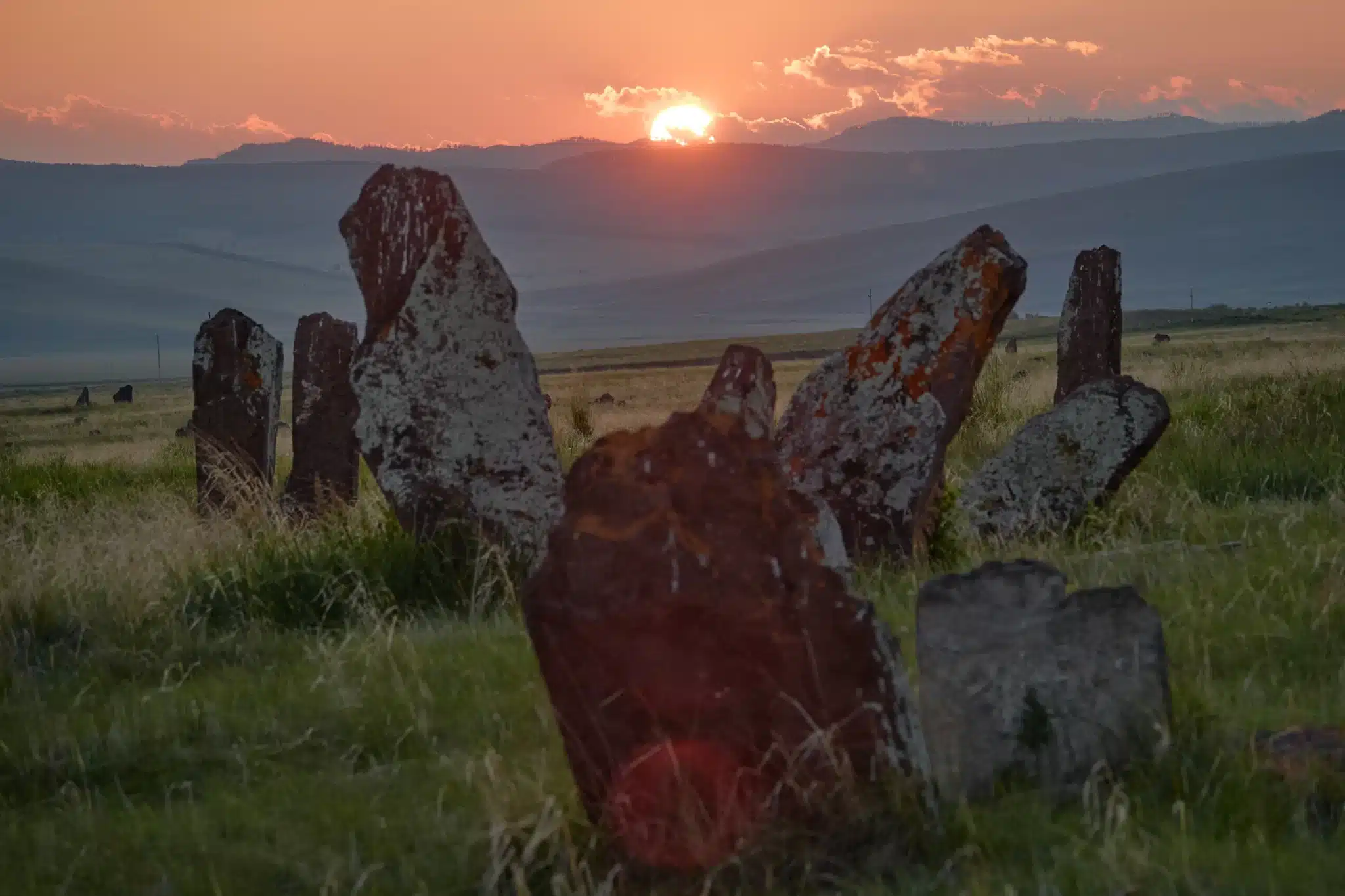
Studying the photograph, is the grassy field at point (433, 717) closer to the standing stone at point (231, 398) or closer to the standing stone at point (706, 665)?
the standing stone at point (706, 665)

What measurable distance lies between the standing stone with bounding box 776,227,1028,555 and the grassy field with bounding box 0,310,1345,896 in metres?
0.45

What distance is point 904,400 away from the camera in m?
8.78

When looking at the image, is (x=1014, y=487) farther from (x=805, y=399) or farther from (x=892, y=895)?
(x=892, y=895)

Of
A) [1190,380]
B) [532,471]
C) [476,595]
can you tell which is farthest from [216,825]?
[1190,380]

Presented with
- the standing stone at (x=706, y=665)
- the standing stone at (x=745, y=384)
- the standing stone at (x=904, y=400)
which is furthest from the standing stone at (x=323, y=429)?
the standing stone at (x=706, y=665)

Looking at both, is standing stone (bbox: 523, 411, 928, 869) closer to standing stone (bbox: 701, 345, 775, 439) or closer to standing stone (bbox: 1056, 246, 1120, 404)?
standing stone (bbox: 701, 345, 775, 439)

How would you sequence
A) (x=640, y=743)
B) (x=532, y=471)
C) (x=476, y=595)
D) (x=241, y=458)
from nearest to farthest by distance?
1. (x=640, y=743)
2. (x=476, y=595)
3. (x=532, y=471)
4. (x=241, y=458)

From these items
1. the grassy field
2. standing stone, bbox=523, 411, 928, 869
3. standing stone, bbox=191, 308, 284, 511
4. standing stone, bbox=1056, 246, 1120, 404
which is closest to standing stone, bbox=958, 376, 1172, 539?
the grassy field

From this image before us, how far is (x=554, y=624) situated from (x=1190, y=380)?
69.3 ft

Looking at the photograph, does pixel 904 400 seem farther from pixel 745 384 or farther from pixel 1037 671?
pixel 1037 671

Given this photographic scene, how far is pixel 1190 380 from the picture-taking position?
77.6 feet

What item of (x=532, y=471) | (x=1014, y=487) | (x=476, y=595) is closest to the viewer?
(x=476, y=595)

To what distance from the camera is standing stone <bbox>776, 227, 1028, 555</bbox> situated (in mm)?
8688

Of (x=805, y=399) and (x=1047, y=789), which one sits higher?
(x=805, y=399)
